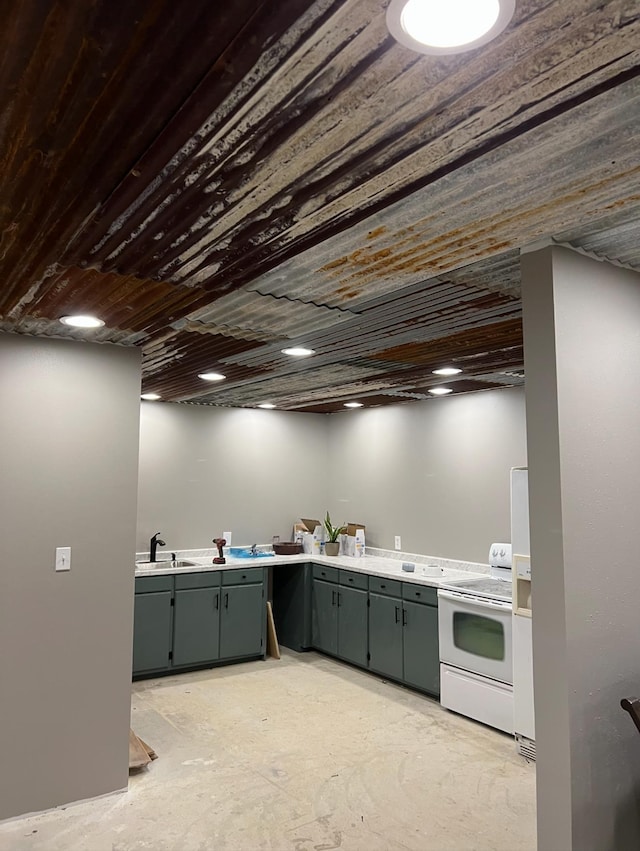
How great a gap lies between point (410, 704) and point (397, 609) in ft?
2.21

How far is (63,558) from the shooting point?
10.5ft

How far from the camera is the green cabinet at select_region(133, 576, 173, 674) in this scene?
198 inches

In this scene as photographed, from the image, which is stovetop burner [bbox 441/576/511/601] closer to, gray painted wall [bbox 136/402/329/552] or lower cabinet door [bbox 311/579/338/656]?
lower cabinet door [bbox 311/579/338/656]

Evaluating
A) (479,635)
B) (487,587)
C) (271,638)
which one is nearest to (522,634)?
(479,635)

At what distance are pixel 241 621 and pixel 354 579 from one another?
1.04 meters

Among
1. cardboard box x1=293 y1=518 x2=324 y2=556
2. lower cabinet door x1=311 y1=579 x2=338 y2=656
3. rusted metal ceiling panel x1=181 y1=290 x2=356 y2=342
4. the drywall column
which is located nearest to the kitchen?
the drywall column

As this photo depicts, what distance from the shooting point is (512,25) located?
1064 millimetres

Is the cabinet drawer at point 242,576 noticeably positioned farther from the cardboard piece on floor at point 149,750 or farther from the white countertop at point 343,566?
the cardboard piece on floor at point 149,750

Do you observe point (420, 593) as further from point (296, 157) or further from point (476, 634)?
point (296, 157)

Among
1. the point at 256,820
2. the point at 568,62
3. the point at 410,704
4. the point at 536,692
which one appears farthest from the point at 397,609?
the point at 568,62

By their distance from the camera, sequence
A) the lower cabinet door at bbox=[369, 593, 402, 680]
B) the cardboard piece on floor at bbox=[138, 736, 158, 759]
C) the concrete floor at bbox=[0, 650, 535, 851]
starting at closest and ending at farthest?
1. the concrete floor at bbox=[0, 650, 535, 851]
2. the cardboard piece on floor at bbox=[138, 736, 158, 759]
3. the lower cabinet door at bbox=[369, 593, 402, 680]

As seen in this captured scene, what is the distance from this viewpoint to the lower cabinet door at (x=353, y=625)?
5.28 meters

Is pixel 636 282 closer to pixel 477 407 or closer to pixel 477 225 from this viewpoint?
pixel 477 225

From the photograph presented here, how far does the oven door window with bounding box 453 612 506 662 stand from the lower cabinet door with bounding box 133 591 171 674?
2265 millimetres
